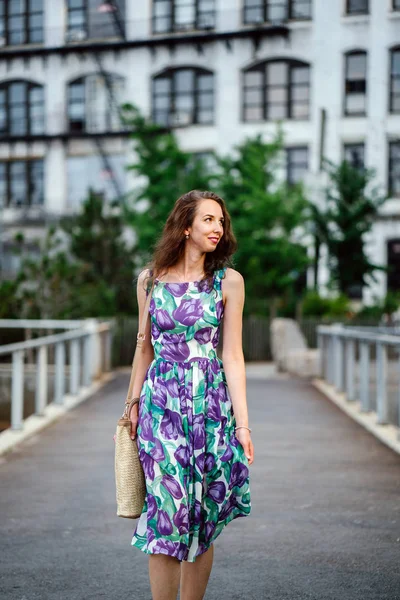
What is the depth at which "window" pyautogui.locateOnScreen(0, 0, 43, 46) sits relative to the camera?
36.8 meters

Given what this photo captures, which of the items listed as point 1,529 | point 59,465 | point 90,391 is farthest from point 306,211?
point 1,529

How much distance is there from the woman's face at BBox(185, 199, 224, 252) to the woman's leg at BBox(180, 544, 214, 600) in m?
1.19

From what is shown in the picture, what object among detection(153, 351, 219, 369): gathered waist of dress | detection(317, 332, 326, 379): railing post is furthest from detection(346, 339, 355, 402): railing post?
detection(153, 351, 219, 369): gathered waist of dress

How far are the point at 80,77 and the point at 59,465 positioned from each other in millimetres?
31025

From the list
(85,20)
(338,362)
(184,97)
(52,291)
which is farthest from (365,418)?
(85,20)

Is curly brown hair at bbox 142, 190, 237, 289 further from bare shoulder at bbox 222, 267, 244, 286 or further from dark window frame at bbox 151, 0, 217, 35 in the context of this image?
dark window frame at bbox 151, 0, 217, 35

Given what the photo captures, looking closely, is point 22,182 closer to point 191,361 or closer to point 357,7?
point 357,7

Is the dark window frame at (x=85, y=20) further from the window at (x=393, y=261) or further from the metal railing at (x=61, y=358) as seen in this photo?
the metal railing at (x=61, y=358)

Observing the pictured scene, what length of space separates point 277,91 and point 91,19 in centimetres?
782

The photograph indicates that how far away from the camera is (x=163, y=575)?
3.61 m

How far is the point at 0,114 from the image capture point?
38062 mm

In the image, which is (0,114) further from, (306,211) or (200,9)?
(306,211)

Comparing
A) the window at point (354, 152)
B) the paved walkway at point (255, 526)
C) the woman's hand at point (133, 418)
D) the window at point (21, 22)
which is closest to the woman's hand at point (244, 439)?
the woman's hand at point (133, 418)

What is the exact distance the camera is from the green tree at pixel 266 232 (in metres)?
25.7
